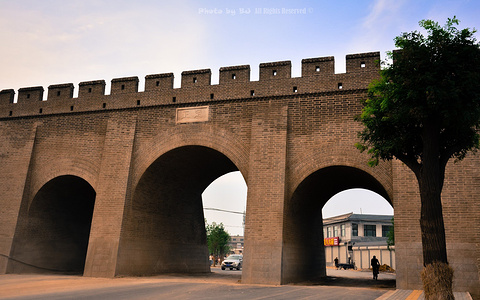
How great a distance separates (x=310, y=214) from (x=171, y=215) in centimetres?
570

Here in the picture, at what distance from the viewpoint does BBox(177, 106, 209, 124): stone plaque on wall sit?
609 inches

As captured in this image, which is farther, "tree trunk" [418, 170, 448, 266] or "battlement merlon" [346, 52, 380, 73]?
"battlement merlon" [346, 52, 380, 73]

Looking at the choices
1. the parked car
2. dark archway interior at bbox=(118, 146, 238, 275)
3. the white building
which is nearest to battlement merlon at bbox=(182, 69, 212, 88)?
dark archway interior at bbox=(118, 146, 238, 275)

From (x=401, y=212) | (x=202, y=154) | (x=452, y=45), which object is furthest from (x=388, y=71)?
(x=202, y=154)

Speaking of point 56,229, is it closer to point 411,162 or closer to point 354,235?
point 411,162

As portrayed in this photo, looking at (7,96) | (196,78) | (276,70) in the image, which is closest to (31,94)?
(7,96)

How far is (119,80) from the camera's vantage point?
17016 millimetres

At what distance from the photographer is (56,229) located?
17.7 metres

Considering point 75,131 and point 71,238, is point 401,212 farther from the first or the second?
point 71,238

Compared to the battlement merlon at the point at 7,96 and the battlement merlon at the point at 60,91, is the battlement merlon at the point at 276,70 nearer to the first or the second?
the battlement merlon at the point at 60,91

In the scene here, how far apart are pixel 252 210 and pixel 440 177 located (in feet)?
21.9

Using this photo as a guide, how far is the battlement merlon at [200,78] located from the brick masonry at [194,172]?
0.16ft

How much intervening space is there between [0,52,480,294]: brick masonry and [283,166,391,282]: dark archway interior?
74mm

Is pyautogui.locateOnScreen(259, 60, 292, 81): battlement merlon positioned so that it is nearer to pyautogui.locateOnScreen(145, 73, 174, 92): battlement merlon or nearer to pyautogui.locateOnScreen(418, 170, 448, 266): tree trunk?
pyautogui.locateOnScreen(145, 73, 174, 92): battlement merlon
